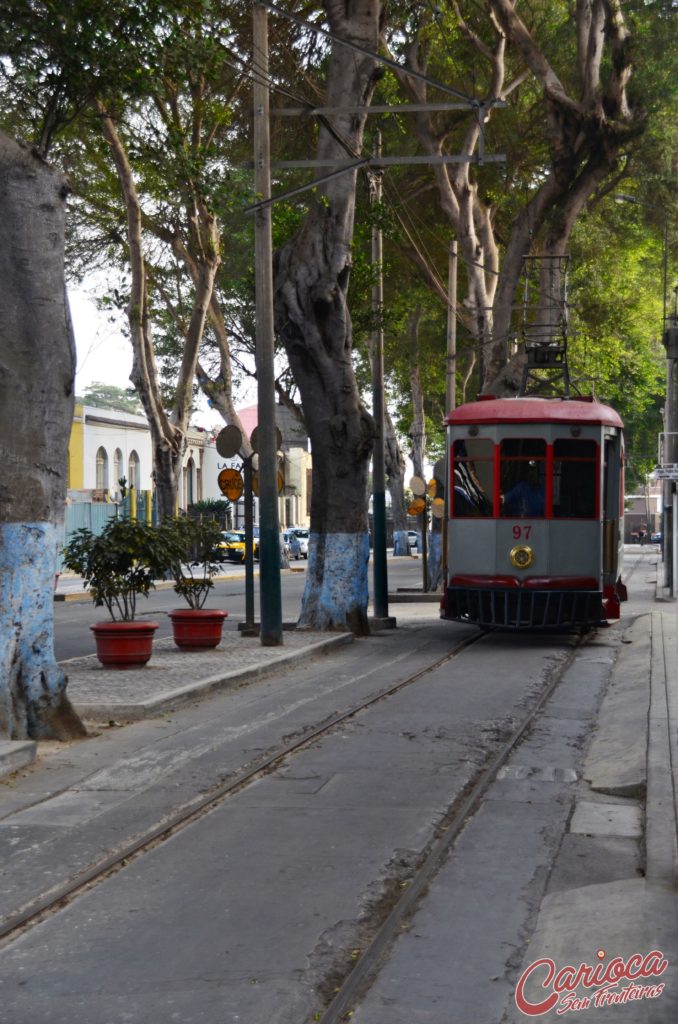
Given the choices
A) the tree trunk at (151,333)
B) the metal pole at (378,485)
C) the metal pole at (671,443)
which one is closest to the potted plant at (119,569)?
the metal pole at (378,485)

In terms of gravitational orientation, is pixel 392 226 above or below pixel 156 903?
above

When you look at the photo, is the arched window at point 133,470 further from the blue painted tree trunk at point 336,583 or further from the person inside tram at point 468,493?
the person inside tram at point 468,493

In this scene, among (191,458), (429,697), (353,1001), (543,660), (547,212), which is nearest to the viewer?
(353,1001)

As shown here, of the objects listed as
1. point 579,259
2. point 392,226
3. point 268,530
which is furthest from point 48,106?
point 579,259

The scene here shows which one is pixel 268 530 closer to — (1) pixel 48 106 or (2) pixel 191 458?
(1) pixel 48 106

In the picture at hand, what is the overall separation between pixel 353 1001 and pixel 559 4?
93.5 ft

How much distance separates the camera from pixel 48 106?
494 inches

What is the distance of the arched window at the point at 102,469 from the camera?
198 feet

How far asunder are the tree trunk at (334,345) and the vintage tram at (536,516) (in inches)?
79.1

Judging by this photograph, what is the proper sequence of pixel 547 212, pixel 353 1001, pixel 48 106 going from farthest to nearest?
pixel 547 212 < pixel 48 106 < pixel 353 1001

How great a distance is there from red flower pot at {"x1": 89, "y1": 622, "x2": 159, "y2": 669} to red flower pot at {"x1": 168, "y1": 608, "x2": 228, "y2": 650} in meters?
2.39

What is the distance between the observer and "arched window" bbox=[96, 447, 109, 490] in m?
60.5

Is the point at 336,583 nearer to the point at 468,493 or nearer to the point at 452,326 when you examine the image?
the point at 468,493

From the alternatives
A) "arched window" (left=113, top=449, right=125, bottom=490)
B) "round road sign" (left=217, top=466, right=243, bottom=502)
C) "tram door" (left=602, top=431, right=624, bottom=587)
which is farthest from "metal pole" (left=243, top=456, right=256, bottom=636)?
"arched window" (left=113, top=449, right=125, bottom=490)
